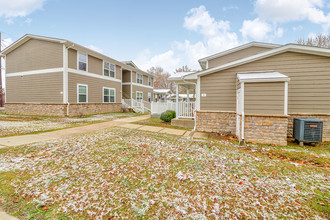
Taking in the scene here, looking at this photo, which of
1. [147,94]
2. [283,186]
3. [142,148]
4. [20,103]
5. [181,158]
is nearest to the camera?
[283,186]

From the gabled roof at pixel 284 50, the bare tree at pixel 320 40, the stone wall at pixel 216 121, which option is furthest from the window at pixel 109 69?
the bare tree at pixel 320 40

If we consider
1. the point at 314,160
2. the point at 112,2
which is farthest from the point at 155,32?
the point at 314,160

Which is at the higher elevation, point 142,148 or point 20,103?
point 20,103

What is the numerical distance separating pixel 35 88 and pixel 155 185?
14822mm

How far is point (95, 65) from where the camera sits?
13664 millimetres

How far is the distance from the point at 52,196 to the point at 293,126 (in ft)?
25.2

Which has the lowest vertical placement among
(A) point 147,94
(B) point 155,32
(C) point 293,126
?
(C) point 293,126

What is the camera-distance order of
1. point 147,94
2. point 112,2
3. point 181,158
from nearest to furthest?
point 181,158
point 112,2
point 147,94

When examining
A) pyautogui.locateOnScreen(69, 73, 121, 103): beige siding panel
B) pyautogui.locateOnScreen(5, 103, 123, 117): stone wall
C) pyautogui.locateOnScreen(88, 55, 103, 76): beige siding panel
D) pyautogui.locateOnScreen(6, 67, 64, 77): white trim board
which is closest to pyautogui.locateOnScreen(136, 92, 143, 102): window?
pyautogui.locateOnScreen(69, 73, 121, 103): beige siding panel

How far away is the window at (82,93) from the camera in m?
12.1

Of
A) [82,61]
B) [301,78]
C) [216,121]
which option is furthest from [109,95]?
[301,78]

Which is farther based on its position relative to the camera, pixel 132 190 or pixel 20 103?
pixel 20 103

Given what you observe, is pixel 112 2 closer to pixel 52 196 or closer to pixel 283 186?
pixel 52 196

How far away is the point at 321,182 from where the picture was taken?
2666 millimetres
